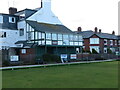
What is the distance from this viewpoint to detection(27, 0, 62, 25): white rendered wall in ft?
128

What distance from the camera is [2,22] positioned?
122 ft

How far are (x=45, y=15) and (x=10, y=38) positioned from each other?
8.69 meters

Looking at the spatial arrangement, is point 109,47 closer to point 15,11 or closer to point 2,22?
point 15,11

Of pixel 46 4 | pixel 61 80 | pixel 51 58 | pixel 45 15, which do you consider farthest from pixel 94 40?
pixel 61 80

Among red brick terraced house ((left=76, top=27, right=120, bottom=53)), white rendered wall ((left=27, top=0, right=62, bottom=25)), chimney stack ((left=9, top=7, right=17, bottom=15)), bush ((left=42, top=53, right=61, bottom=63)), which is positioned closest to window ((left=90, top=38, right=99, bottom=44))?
red brick terraced house ((left=76, top=27, right=120, bottom=53))

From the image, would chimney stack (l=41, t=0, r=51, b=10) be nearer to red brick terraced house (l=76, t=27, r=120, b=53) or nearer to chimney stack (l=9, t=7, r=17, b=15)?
chimney stack (l=9, t=7, r=17, b=15)

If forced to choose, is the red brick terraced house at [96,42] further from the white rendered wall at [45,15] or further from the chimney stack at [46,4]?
the chimney stack at [46,4]

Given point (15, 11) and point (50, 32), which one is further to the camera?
point (15, 11)

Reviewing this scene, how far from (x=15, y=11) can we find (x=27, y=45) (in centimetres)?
1217

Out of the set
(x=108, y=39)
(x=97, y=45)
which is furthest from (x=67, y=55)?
(x=108, y=39)

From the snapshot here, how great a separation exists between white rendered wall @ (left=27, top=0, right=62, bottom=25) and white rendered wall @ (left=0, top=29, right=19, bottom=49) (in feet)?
14.2

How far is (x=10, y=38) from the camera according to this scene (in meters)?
37.0

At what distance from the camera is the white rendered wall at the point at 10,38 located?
36.1 metres

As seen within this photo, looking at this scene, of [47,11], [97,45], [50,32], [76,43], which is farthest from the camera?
[97,45]
